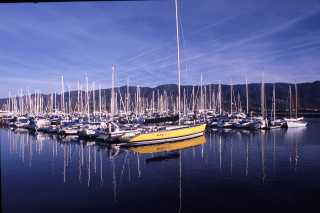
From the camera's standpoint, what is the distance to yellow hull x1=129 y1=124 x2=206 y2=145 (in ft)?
86.9

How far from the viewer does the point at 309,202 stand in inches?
444

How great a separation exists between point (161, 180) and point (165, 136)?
12.7 m

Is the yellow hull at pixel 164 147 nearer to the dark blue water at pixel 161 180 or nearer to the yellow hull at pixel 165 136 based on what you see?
the yellow hull at pixel 165 136

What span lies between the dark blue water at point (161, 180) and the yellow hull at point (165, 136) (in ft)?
10.0

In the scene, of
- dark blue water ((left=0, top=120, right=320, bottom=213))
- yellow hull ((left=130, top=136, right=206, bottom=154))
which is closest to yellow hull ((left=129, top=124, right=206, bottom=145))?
yellow hull ((left=130, top=136, right=206, bottom=154))

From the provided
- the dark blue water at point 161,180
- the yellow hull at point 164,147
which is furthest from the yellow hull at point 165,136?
the dark blue water at point 161,180

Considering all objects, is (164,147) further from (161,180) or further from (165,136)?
(161,180)

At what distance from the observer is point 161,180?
15.0m

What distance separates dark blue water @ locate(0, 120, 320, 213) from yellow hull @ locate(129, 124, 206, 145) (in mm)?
3053

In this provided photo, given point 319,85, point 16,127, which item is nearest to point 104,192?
point 16,127

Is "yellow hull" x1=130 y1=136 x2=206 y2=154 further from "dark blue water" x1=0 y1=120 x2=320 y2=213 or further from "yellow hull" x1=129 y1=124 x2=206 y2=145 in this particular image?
"dark blue water" x1=0 y1=120 x2=320 y2=213

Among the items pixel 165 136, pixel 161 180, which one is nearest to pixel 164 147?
pixel 165 136

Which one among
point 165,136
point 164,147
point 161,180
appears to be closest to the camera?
point 161,180

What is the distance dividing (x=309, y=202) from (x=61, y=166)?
45.9ft
